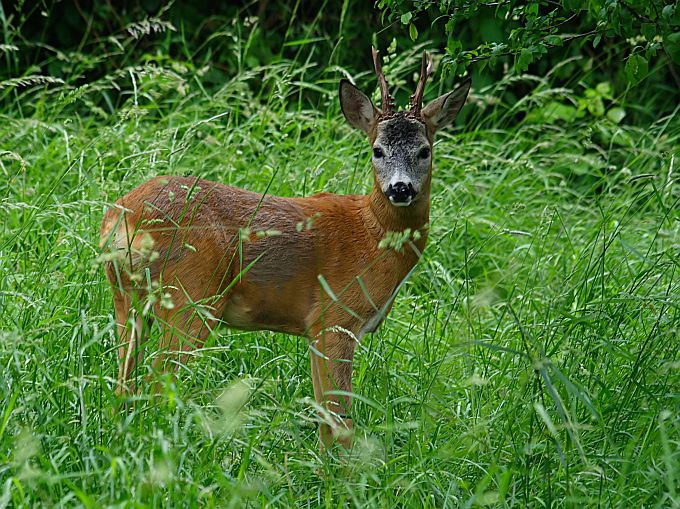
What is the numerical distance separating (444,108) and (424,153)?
0.31 m

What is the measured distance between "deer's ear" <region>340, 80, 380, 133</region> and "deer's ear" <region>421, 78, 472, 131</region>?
194 millimetres

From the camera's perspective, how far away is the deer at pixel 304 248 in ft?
11.0

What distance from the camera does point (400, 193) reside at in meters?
3.48

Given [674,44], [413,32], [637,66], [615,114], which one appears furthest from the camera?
[615,114]

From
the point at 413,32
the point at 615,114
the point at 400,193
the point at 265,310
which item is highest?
the point at 413,32

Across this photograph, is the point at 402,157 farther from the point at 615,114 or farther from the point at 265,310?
the point at 615,114

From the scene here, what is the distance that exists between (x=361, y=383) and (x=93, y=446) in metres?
1.07

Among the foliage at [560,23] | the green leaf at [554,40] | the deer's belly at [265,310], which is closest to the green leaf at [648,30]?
the foliage at [560,23]

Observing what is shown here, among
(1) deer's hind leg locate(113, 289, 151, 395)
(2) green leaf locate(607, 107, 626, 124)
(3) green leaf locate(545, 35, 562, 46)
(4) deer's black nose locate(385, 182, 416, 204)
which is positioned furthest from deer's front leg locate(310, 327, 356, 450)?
(2) green leaf locate(607, 107, 626, 124)

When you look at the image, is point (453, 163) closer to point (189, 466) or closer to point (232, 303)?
point (232, 303)

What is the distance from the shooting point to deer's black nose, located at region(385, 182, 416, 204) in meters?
3.49

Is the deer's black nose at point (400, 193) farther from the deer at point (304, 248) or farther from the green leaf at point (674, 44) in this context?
the green leaf at point (674, 44)

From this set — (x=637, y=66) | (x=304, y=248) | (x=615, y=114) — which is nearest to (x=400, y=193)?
(x=304, y=248)

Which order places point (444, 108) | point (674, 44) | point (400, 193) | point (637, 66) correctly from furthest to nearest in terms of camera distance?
point (444, 108) → point (400, 193) → point (637, 66) → point (674, 44)
